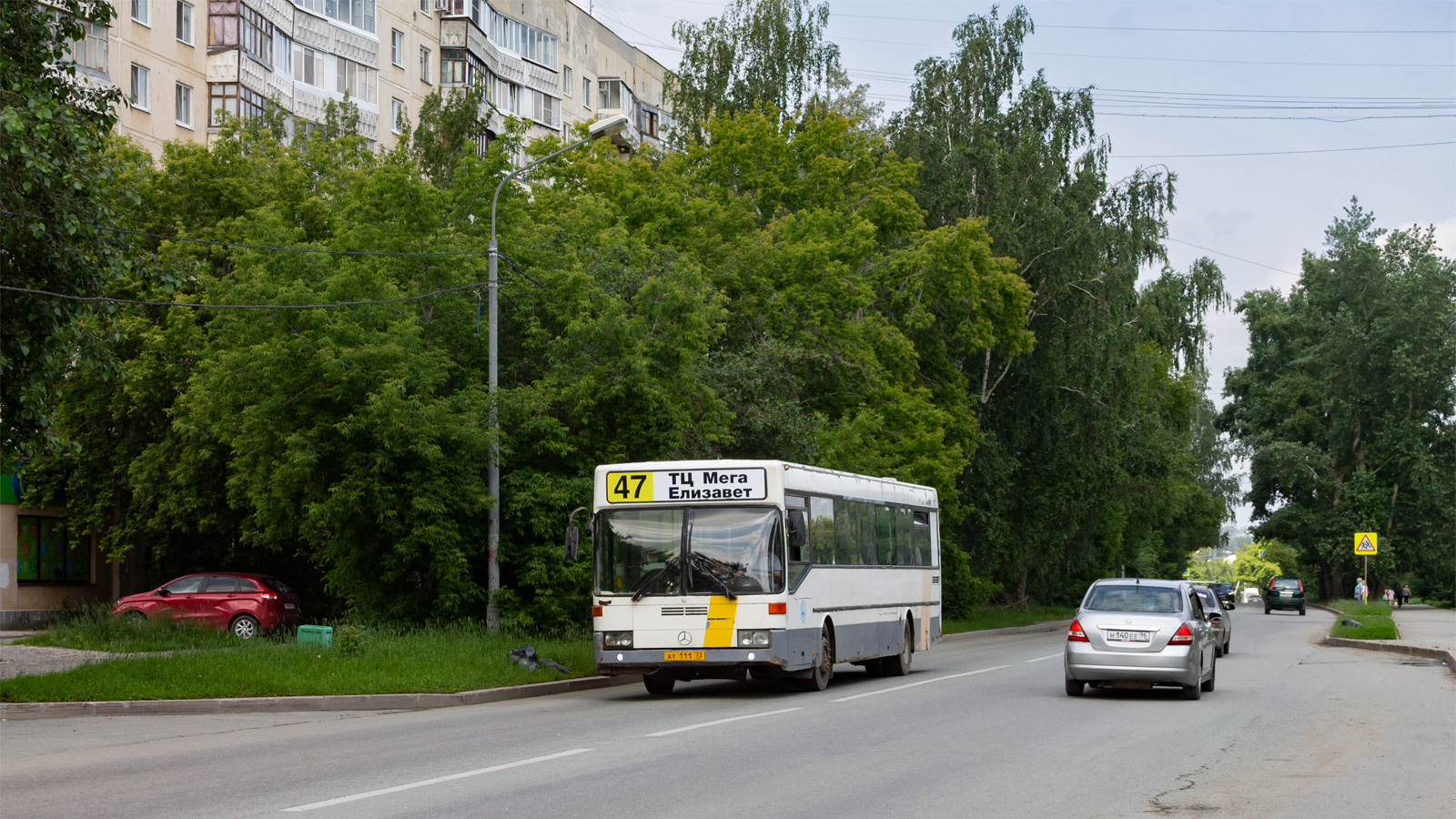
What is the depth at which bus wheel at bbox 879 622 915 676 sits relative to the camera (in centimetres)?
2405

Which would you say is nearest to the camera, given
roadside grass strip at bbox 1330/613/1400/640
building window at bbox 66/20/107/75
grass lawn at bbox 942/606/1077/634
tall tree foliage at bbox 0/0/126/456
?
tall tree foliage at bbox 0/0/126/456

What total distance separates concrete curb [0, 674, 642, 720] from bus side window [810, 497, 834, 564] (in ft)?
15.0

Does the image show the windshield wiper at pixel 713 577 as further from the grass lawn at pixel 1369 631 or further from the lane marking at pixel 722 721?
the grass lawn at pixel 1369 631

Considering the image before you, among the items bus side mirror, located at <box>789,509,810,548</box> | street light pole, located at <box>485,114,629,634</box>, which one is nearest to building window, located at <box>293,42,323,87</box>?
street light pole, located at <box>485,114,629,634</box>

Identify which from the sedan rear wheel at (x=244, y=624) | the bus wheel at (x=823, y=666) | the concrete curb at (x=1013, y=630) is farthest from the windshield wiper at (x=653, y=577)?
the concrete curb at (x=1013, y=630)

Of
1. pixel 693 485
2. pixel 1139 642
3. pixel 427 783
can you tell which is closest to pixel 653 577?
pixel 693 485

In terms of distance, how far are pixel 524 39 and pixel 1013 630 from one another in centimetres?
3488

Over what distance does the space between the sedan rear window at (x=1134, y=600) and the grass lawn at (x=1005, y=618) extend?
19073 millimetres

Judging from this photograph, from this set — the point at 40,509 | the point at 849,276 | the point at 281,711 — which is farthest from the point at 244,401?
the point at 849,276

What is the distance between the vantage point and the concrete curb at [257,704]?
55.6 feet

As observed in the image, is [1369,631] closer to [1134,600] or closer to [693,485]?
[1134,600]

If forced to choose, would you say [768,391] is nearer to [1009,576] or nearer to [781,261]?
[781,261]

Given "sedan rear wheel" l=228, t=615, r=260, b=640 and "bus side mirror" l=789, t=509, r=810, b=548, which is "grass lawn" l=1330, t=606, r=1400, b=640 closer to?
"bus side mirror" l=789, t=509, r=810, b=548

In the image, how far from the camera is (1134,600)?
19.0 meters
